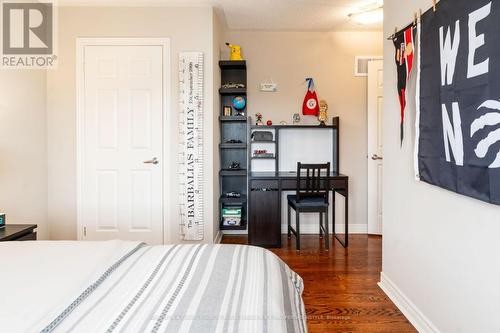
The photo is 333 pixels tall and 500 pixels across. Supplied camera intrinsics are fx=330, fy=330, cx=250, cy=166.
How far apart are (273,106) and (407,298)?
2691 mm

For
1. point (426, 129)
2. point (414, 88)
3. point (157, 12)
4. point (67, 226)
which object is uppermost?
point (157, 12)

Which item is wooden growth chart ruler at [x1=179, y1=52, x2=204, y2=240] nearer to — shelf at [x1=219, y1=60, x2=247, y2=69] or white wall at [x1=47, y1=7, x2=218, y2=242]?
white wall at [x1=47, y1=7, x2=218, y2=242]

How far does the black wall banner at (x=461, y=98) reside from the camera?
1298mm

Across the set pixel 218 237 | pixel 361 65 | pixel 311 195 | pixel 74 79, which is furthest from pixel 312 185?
pixel 74 79

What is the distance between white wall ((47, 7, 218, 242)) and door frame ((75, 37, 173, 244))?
0.04 metres

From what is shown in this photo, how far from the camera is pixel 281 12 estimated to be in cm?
356

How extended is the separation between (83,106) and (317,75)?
2.74 meters

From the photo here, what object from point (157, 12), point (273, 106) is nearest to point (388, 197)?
point (273, 106)

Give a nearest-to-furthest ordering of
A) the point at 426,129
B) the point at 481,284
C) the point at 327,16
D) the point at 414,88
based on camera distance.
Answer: the point at 481,284 < the point at 426,129 < the point at 414,88 < the point at 327,16

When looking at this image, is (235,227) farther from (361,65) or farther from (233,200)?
(361,65)

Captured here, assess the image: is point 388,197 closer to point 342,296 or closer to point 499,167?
point 342,296

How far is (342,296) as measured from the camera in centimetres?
247

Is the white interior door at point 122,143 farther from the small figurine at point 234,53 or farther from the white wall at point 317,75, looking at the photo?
the white wall at point 317,75

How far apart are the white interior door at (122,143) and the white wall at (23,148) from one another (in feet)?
1.23
